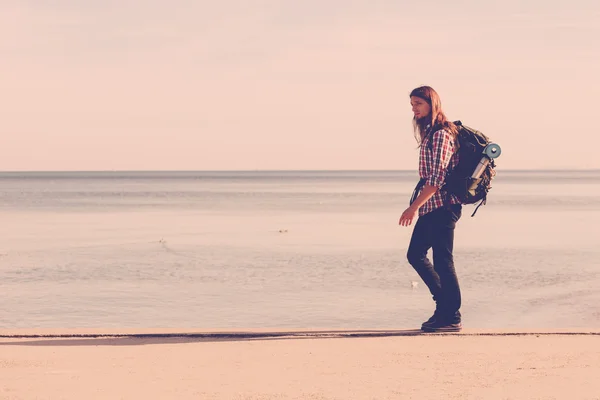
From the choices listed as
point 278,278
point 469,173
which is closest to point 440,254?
point 469,173

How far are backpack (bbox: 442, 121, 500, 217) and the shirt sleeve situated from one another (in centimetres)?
12

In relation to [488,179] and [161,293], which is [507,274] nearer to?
[161,293]

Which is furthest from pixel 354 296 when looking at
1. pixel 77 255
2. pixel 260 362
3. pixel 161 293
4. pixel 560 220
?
pixel 560 220

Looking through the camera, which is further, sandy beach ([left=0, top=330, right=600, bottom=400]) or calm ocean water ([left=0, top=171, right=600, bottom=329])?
calm ocean water ([left=0, top=171, right=600, bottom=329])

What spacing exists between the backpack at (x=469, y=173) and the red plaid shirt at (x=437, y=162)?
4 cm

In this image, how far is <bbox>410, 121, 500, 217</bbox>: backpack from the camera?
6.83 m

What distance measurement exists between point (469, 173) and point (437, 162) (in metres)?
0.28

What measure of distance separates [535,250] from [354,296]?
8.47 m

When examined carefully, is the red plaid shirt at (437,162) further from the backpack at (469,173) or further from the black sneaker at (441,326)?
the black sneaker at (441,326)

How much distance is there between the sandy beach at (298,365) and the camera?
16.5 feet

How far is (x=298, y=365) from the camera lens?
18.9 ft

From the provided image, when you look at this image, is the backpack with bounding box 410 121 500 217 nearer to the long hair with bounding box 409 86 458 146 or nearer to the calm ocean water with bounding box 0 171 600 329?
the long hair with bounding box 409 86 458 146

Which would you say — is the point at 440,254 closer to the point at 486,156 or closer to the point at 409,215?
the point at 409,215

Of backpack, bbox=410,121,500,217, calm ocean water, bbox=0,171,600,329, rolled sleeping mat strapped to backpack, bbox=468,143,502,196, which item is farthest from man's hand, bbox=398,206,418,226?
calm ocean water, bbox=0,171,600,329
